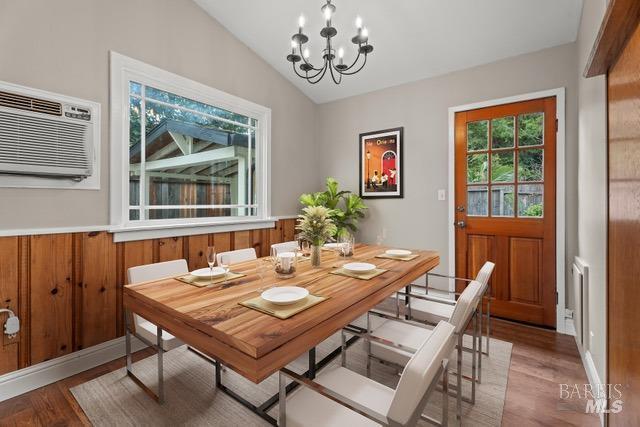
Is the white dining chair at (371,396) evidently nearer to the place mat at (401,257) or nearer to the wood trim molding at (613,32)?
the place mat at (401,257)

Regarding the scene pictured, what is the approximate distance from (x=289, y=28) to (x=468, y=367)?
3.52 metres

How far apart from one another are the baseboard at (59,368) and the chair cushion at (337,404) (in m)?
1.93

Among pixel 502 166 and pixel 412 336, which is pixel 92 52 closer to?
pixel 412 336

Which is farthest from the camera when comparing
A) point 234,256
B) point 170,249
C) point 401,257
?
point 170,249

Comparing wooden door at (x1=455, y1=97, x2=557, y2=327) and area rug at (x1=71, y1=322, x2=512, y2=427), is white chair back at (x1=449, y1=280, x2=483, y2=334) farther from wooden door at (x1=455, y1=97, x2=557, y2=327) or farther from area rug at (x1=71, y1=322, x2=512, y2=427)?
wooden door at (x1=455, y1=97, x2=557, y2=327)

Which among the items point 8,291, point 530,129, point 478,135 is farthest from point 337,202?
point 8,291

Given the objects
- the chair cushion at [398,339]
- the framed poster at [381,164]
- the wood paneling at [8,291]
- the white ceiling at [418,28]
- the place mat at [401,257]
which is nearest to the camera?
the chair cushion at [398,339]

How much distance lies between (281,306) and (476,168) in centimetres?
284

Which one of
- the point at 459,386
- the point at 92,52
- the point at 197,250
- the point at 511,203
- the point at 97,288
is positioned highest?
the point at 92,52

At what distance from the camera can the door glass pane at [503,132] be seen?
→ 122 inches

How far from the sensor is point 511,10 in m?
2.61

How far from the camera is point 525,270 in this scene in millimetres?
3037

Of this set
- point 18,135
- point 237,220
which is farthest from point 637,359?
point 18,135

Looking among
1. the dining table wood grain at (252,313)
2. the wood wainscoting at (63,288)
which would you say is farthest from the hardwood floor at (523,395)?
the dining table wood grain at (252,313)
